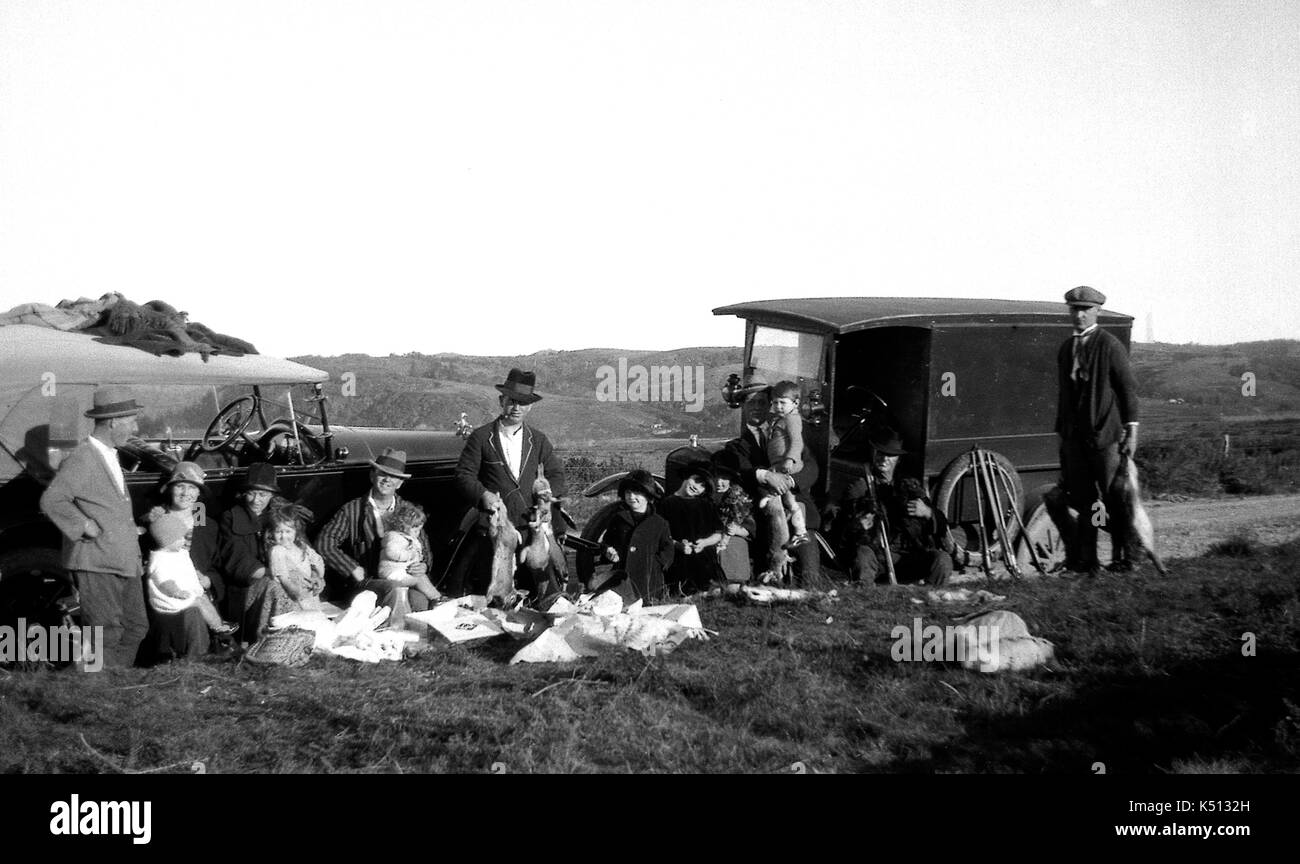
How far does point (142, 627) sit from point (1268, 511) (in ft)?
39.5

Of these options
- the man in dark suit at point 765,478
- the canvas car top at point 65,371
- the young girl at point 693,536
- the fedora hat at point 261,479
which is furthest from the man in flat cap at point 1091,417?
the canvas car top at point 65,371

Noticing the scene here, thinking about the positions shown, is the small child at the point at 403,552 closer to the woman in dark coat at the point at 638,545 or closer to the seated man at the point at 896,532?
the woman in dark coat at the point at 638,545

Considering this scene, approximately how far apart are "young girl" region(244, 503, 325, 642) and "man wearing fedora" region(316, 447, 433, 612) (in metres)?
0.29

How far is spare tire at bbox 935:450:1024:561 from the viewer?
343 inches

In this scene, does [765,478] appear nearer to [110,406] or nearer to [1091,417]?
[1091,417]

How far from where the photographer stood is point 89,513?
19.7 feet

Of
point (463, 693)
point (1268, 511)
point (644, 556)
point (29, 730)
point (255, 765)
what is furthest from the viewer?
point (1268, 511)

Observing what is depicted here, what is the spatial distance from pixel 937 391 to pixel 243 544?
526cm

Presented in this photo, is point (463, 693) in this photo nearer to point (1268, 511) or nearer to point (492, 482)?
point (492, 482)

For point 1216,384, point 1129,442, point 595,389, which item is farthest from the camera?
point 1216,384

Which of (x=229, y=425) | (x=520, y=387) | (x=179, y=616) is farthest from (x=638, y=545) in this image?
(x=229, y=425)

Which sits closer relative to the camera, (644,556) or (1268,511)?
(644,556)

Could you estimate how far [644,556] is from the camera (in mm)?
7949
